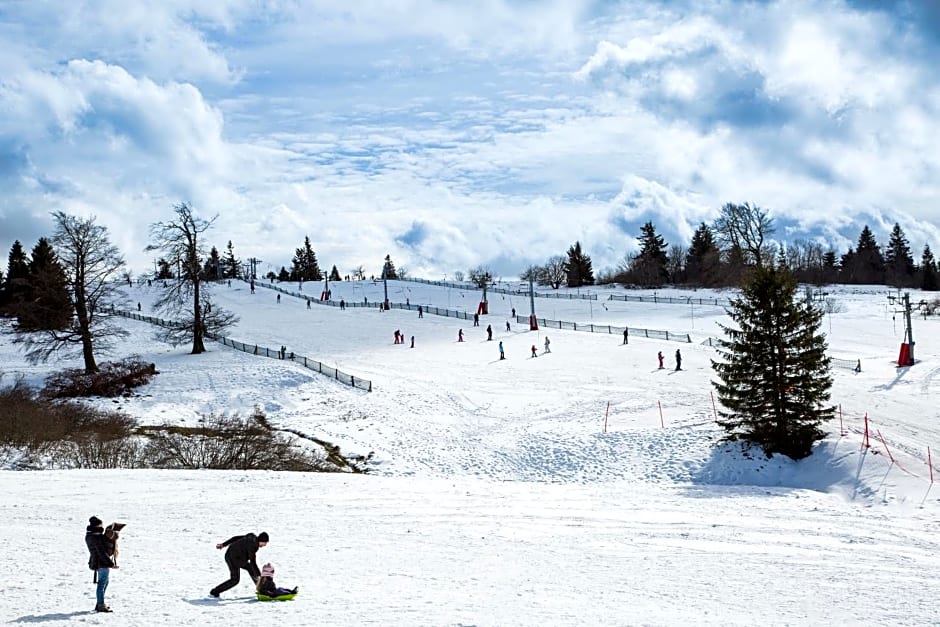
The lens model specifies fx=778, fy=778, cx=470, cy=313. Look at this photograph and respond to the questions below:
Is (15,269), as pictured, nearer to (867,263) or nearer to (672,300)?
(672,300)

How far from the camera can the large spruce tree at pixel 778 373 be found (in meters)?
26.0

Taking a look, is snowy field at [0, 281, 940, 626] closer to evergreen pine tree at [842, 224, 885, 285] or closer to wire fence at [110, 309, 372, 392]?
wire fence at [110, 309, 372, 392]

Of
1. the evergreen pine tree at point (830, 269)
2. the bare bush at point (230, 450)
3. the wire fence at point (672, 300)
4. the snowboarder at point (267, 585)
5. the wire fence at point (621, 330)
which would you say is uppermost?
the evergreen pine tree at point (830, 269)

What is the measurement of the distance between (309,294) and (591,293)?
3447 cm

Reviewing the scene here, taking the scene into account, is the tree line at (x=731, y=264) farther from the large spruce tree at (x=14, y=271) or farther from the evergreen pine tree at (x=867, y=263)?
the large spruce tree at (x=14, y=271)

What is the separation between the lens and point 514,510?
18875 millimetres

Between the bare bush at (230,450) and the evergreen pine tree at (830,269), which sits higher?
the evergreen pine tree at (830,269)

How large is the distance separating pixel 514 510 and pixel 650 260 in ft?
331

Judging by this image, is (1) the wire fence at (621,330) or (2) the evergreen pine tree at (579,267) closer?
(1) the wire fence at (621,330)

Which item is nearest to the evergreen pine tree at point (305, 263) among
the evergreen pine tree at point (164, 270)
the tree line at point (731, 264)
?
the tree line at point (731, 264)

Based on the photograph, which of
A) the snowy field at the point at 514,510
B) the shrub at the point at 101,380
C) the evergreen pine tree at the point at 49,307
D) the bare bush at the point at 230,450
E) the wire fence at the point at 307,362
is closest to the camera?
the snowy field at the point at 514,510

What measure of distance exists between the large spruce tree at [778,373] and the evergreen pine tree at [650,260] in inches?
3431

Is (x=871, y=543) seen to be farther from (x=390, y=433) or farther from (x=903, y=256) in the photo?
(x=903, y=256)

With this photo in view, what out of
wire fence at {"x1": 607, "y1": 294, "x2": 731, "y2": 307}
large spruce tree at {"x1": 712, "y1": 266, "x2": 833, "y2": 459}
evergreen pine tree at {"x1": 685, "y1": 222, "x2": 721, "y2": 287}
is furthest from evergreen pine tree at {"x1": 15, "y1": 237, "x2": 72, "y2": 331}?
evergreen pine tree at {"x1": 685, "y1": 222, "x2": 721, "y2": 287}
